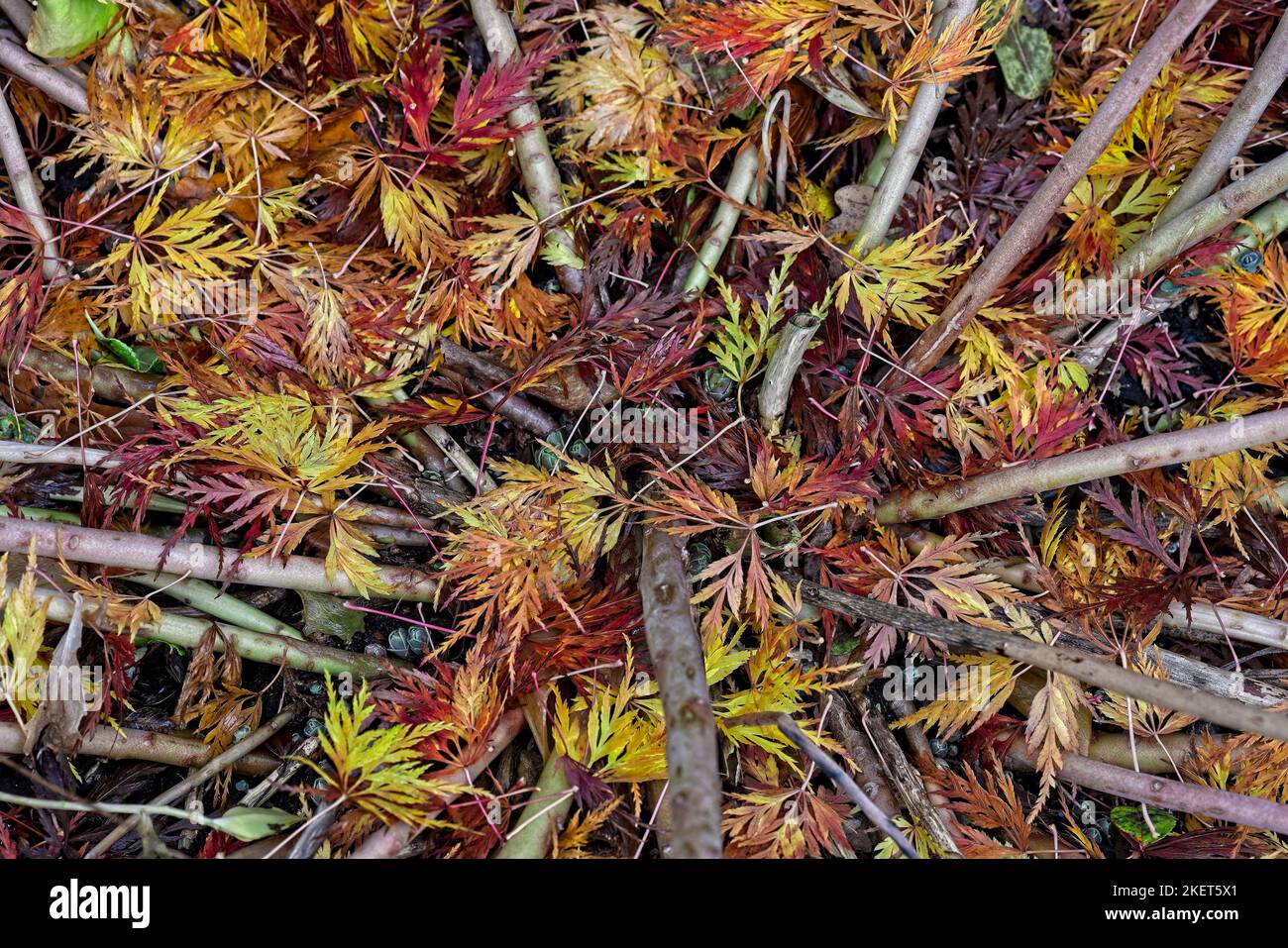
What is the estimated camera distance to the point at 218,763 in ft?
5.80

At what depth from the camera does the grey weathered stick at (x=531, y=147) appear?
1.89m

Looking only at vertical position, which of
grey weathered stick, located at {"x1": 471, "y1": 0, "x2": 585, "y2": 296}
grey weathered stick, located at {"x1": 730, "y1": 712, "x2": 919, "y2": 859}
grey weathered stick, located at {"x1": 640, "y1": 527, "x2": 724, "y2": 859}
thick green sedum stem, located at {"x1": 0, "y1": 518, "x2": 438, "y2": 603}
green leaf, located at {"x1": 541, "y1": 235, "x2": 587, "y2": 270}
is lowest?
thick green sedum stem, located at {"x1": 0, "y1": 518, "x2": 438, "y2": 603}

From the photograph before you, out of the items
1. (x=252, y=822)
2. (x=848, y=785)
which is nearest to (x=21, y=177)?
(x=252, y=822)

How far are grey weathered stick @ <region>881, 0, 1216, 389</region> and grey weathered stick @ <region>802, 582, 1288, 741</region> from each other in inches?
20.6

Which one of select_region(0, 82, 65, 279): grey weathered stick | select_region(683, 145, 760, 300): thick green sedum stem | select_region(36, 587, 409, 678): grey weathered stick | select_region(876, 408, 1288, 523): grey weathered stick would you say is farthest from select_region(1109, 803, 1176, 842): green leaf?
select_region(0, 82, 65, 279): grey weathered stick

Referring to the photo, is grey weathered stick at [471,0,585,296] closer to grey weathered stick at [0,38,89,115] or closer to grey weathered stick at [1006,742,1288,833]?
grey weathered stick at [0,38,89,115]

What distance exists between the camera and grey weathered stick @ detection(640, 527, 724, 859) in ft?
4.05

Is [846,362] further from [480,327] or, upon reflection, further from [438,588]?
[438,588]

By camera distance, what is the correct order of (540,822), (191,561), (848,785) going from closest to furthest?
(848,785)
(540,822)
(191,561)

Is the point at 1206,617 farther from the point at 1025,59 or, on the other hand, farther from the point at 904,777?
the point at 1025,59

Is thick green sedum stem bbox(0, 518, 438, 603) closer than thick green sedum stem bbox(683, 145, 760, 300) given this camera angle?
Yes

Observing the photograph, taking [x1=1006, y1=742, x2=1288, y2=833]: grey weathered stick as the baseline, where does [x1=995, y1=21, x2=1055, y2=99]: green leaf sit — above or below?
above

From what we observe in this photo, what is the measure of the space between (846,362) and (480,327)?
0.87 m

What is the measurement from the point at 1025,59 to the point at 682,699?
178 cm
